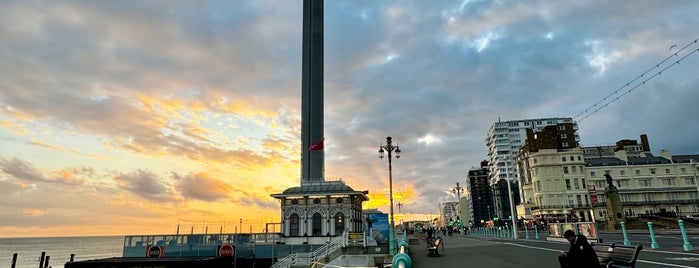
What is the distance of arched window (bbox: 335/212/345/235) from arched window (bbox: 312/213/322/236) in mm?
2125

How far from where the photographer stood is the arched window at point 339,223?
5172 centimetres

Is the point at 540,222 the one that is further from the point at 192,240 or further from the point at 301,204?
the point at 192,240

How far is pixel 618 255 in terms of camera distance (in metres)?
9.51

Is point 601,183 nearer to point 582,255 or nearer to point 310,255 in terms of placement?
point 310,255

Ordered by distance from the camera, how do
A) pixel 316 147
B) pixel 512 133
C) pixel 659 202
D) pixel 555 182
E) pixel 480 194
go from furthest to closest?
pixel 480 194
pixel 512 133
pixel 555 182
pixel 659 202
pixel 316 147

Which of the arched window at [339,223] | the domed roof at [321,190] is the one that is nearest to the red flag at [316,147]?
the domed roof at [321,190]

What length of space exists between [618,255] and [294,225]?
46.5 m

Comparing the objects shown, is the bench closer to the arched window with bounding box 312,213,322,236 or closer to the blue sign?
the blue sign

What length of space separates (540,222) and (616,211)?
3855 centimetres

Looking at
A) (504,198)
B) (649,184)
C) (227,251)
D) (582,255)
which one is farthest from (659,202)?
(582,255)

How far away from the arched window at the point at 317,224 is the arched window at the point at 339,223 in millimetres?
2125

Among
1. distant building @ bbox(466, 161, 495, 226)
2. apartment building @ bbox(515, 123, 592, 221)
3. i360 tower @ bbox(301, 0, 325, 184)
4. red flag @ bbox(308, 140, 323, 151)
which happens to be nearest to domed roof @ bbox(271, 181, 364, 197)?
i360 tower @ bbox(301, 0, 325, 184)

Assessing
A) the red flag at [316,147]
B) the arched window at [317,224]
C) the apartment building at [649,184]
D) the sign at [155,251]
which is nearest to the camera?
the sign at [155,251]

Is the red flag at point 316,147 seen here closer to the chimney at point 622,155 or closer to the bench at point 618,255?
the bench at point 618,255
